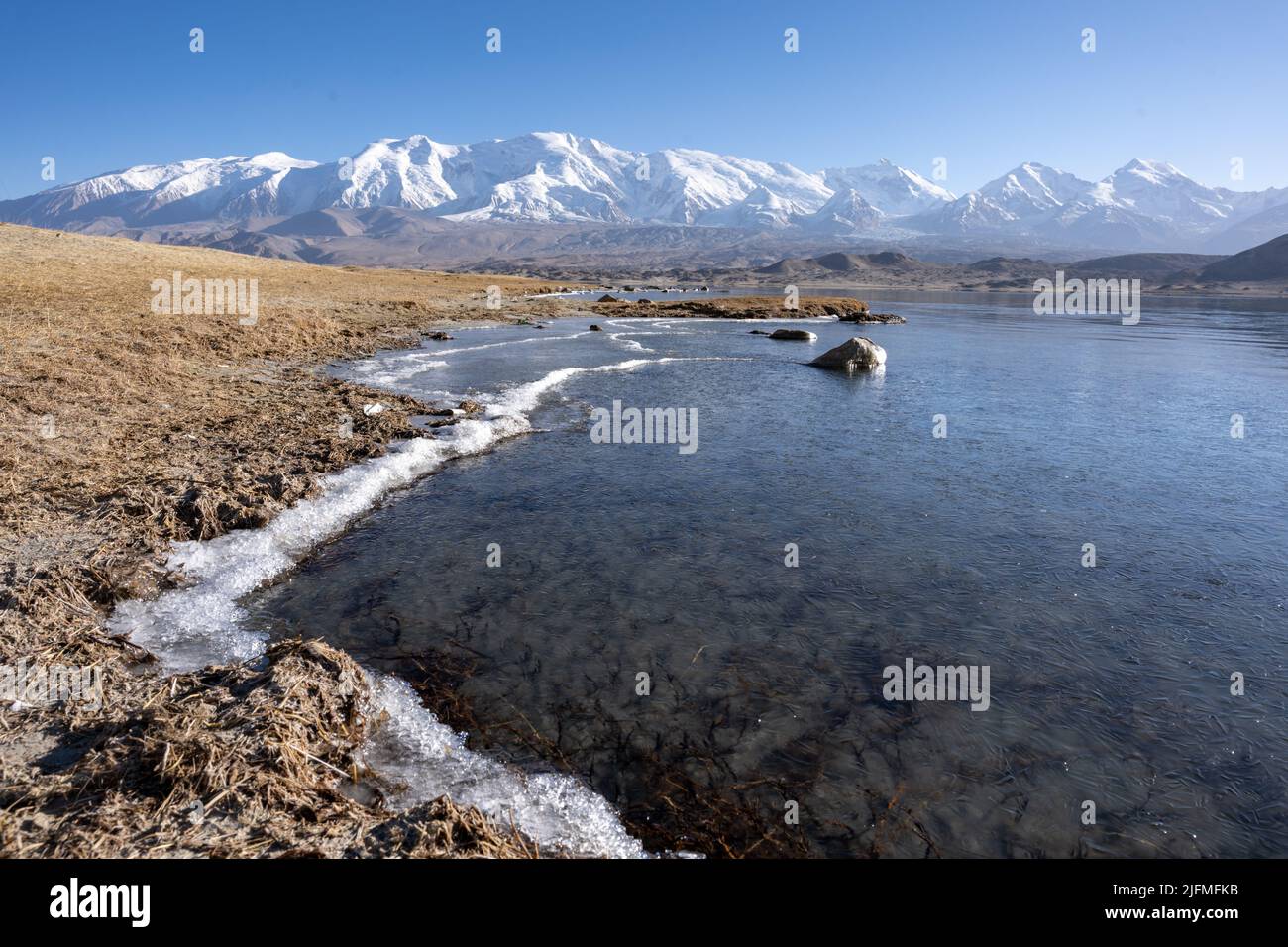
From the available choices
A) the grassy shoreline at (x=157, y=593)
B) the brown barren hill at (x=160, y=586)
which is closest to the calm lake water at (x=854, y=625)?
the grassy shoreline at (x=157, y=593)

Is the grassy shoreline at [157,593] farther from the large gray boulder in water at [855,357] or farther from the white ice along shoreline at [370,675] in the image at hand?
the large gray boulder in water at [855,357]

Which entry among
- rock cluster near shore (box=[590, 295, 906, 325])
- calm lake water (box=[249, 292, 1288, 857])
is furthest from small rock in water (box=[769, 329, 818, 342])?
calm lake water (box=[249, 292, 1288, 857])

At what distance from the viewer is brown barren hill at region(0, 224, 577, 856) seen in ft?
16.9

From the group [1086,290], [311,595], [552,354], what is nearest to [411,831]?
[311,595]

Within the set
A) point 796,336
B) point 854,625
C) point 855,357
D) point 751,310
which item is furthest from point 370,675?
point 751,310

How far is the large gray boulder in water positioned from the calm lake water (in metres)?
14.2

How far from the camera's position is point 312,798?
5.61 metres

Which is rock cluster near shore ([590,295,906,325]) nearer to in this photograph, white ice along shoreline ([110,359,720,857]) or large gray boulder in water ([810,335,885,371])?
large gray boulder in water ([810,335,885,371])

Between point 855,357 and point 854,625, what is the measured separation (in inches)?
1091

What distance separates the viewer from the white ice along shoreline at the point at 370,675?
5.93 metres

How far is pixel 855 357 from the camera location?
34.3m
